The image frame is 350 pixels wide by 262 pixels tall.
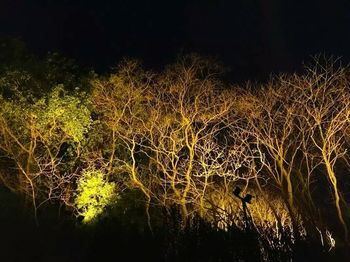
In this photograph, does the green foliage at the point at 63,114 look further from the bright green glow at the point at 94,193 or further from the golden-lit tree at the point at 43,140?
the bright green glow at the point at 94,193

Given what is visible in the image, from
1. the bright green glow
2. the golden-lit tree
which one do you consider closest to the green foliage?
the golden-lit tree

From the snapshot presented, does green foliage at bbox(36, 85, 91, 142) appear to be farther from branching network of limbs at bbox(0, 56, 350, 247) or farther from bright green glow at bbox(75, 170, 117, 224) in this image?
bright green glow at bbox(75, 170, 117, 224)

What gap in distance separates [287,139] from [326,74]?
11.0 ft

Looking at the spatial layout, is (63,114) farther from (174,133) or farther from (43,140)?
(174,133)

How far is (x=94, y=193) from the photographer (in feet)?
69.6

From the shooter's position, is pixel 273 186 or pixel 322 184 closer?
pixel 273 186

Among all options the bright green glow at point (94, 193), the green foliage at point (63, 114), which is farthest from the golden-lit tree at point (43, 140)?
the bright green glow at point (94, 193)

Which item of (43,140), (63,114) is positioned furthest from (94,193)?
(63,114)

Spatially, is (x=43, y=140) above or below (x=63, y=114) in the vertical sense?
below

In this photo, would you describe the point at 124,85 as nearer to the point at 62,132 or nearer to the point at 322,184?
the point at 62,132

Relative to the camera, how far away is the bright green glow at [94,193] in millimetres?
21141

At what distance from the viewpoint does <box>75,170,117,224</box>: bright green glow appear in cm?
2114

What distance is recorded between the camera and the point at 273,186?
82.4 ft

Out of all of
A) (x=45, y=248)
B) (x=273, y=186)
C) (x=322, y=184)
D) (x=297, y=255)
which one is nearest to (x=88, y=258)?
(x=45, y=248)
